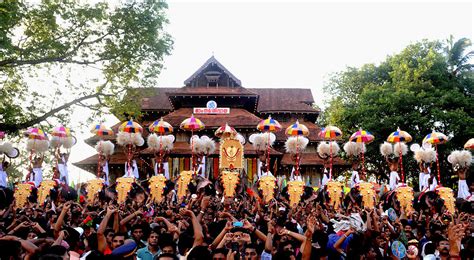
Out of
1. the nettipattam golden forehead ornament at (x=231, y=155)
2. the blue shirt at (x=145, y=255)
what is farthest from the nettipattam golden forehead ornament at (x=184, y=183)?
the nettipattam golden forehead ornament at (x=231, y=155)

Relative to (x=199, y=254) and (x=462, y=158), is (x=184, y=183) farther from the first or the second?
(x=462, y=158)

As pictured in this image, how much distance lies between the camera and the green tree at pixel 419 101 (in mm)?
27531

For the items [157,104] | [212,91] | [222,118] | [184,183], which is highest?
[212,91]

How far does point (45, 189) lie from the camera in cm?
1234

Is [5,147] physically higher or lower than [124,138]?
lower

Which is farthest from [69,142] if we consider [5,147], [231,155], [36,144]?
[231,155]

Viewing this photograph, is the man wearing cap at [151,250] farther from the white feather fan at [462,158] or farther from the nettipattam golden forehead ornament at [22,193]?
the white feather fan at [462,158]

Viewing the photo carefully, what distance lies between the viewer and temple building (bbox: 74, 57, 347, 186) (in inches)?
1058

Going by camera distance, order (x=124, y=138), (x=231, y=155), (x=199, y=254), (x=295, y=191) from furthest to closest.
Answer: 1. (x=231, y=155)
2. (x=124, y=138)
3. (x=295, y=191)
4. (x=199, y=254)

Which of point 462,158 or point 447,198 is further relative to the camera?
point 462,158

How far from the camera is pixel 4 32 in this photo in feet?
40.0

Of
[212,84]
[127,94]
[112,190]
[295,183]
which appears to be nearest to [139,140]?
[127,94]

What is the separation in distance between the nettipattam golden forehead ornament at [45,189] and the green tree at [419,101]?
21.1 meters

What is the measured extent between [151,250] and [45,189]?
25.5 ft
